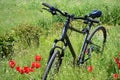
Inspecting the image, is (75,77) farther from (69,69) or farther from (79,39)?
(79,39)

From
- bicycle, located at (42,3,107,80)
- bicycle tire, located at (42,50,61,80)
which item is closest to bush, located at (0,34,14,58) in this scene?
bicycle, located at (42,3,107,80)

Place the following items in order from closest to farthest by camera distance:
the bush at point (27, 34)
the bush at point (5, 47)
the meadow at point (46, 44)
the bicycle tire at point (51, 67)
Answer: the bicycle tire at point (51, 67) < the meadow at point (46, 44) < the bush at point (5, 47) < the bush at point (27, 34)

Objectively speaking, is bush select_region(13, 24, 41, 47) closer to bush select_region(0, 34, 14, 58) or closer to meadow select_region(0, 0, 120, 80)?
meadow select_region(0, 0, 120, 80)

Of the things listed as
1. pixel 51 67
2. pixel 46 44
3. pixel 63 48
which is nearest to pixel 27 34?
pixel 46 44

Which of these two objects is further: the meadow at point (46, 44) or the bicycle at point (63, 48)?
Answer: the meadow at point (46, 44)

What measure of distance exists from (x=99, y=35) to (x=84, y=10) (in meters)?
6.68

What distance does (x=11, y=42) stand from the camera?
31.4 feet

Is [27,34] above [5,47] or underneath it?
above

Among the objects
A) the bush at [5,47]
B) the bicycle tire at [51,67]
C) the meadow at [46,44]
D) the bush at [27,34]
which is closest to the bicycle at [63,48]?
the bicycle tire at [51,67]

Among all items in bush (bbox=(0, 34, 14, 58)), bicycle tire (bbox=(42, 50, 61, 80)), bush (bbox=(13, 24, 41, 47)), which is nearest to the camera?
bicycle tire (bbox=(42, 50, 61, 80))

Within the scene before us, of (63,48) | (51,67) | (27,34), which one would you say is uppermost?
(63,48)

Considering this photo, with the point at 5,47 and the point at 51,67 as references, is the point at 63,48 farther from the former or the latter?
the point at 5,47

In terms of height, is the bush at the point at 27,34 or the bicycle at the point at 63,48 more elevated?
the bicycle at the point at 63,48

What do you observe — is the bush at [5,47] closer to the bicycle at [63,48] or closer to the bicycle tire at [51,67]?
the bicycle at [63,48]
